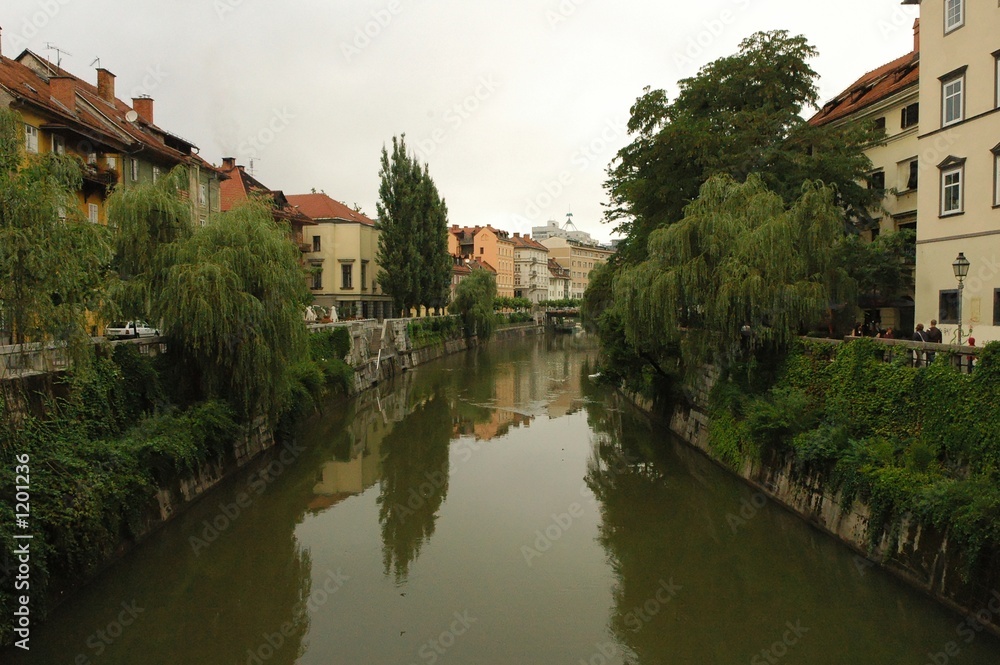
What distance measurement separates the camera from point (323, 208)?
49688 mm

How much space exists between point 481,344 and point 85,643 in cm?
5108

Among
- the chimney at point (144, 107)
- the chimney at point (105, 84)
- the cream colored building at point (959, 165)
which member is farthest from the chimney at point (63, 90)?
the cream colored building at point (959, 165)

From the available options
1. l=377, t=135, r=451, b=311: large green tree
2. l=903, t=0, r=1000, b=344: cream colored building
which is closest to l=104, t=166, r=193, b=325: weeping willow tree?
l=903, t=0, r=1000, b=344: cream colored building

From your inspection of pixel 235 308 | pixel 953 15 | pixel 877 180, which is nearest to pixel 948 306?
pixel 953 15

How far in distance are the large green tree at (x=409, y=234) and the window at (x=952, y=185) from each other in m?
32.4

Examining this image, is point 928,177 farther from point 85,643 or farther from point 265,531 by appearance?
point 85,643

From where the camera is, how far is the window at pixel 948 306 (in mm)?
17594

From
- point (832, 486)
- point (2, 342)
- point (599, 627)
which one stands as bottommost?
point (599, 627)

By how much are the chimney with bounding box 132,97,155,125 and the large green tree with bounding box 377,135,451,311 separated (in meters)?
16.3

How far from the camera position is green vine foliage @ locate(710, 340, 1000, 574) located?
8.54 m

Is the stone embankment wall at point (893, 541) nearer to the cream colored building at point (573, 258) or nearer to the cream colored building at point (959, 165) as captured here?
the cream colored building at point (959, 165)

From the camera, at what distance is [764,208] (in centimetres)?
1634

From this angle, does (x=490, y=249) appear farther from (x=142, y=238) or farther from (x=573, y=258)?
(x=142, y=238)

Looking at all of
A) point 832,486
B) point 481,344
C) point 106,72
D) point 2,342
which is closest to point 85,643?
point 2,342
